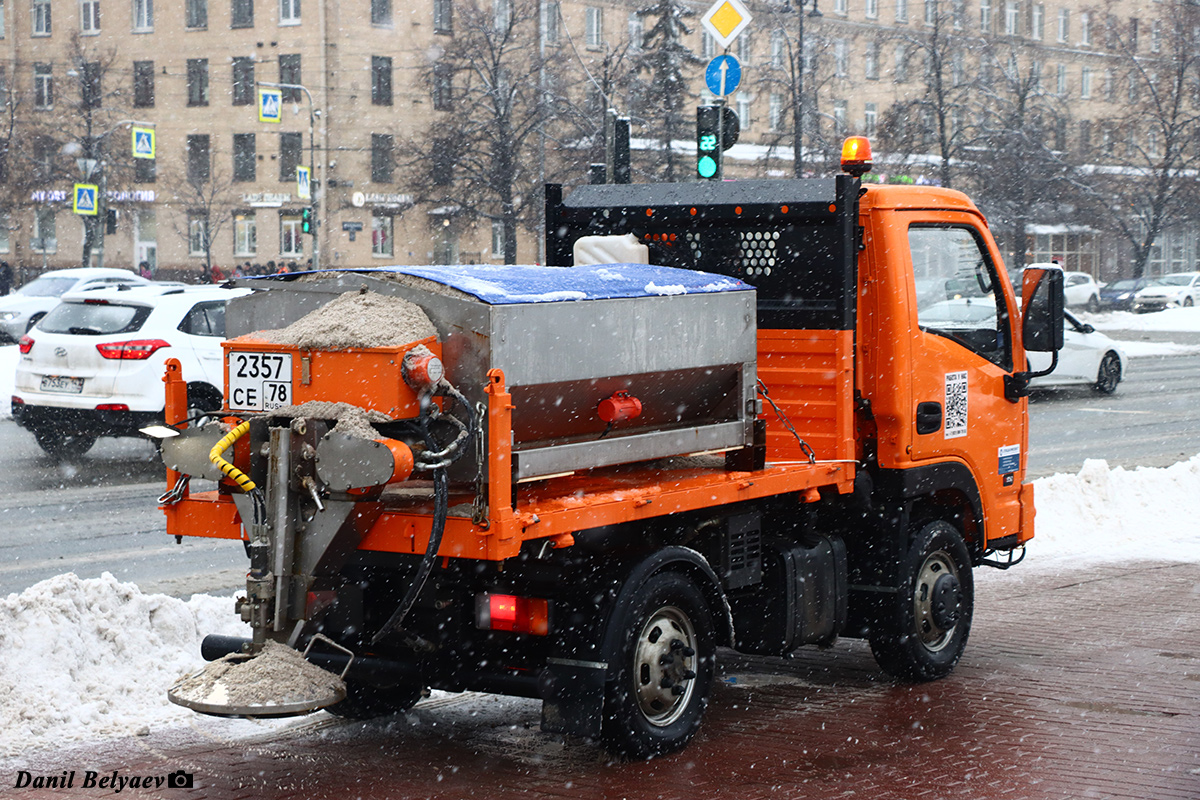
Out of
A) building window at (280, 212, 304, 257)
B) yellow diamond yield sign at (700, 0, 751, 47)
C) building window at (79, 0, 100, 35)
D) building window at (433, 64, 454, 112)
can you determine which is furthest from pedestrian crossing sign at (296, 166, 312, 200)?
yellow diamond yield sign at (700, 0, 751, 47)

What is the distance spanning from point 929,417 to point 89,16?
2779 inches

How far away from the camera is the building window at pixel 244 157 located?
6731 cm

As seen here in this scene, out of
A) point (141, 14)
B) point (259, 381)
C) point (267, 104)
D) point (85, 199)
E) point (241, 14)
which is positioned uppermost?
point (141, 14)

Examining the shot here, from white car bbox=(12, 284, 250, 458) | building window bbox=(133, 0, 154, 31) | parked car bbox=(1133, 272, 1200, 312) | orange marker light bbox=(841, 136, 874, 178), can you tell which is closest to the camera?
orange marker light bbox=(841, 136, 874, 178)

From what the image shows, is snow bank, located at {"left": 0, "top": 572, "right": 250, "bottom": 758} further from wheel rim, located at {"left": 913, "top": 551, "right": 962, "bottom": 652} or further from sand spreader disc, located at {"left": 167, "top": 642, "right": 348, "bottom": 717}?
wheel rim, located at {"left": 913, "top": 551, "right": 962, "bottom": 652}

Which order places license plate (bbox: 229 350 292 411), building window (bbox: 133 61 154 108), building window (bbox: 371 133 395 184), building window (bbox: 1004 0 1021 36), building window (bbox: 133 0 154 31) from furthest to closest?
1. building window (bbox: 1004 0 1021 36)
2. building window (bbox: 133 0 154 31)
3. building window (bbox: 133 61 154 108)
4. building window (bbox: 371 133 395 184)
5. license plate (bbox: 229 350 292 411)

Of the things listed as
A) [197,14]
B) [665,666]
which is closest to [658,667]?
[665,666]

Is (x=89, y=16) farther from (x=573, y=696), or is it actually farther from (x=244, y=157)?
(x=573, y=696)

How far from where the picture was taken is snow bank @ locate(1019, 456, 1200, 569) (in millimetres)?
10797

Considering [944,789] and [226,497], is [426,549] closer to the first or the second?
[226,497]

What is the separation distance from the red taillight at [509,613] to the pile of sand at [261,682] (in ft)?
1.91

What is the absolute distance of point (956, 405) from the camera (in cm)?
720

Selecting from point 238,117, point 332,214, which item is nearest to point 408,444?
point 332,214

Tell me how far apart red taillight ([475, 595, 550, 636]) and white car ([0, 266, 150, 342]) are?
26.2 meters
